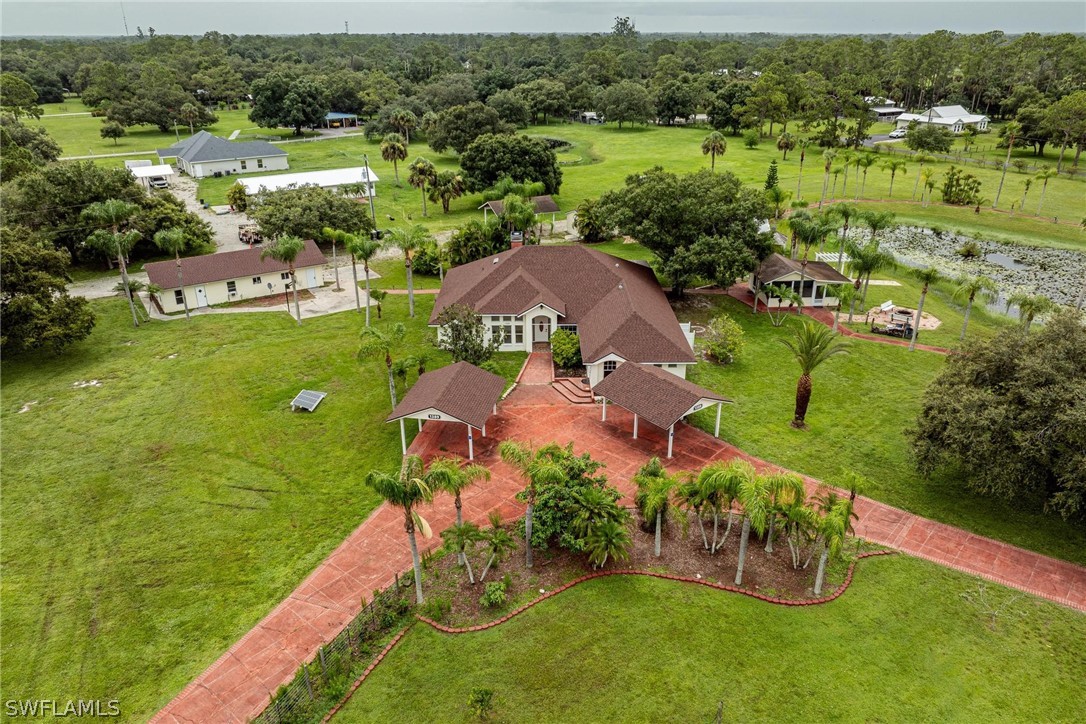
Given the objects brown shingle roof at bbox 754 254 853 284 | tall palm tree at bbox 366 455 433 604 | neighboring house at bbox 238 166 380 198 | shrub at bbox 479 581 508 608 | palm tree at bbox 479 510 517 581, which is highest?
neighboring house at bbox 238 166 380 198

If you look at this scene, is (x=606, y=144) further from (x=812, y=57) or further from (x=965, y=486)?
(x=965, y=486)

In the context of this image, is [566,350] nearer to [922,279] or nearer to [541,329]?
[541,329]

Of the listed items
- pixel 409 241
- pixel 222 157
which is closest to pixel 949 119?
pixel 409 241

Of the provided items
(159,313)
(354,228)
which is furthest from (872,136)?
(159,313)

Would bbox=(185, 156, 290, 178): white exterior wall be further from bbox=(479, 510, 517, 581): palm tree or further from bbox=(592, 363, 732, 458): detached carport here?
bbox=(479, 510, 517, 581): palm tree

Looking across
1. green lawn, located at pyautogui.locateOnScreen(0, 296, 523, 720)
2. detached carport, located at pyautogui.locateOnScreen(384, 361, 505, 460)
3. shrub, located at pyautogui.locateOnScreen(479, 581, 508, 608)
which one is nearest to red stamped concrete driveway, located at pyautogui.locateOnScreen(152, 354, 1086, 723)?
green lawn, located at pyautogui.locateOnScreen(0, 296, 523, 720)

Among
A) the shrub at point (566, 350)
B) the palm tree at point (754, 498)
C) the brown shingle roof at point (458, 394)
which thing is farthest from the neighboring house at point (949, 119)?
the palm tree at point (754, 498)

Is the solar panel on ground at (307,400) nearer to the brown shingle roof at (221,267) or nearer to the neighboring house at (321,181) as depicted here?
the brown shingle roof at (221,267)

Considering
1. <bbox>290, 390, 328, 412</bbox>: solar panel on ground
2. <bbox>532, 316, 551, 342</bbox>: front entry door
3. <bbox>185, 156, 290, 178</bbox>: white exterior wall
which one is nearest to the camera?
<bbox>290, 390, 328, 412</bbox>: solar panel on ground
